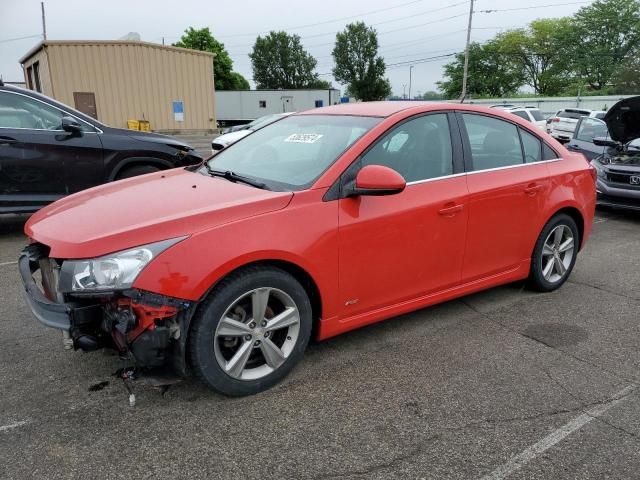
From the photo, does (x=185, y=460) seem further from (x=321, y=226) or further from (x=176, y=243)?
(x=321, y=226)

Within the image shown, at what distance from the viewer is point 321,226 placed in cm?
299

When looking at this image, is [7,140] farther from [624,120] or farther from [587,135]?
[587,135]

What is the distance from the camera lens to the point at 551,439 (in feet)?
8.42

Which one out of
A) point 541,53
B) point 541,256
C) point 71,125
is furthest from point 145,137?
point 541,53

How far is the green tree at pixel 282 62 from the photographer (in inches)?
3258

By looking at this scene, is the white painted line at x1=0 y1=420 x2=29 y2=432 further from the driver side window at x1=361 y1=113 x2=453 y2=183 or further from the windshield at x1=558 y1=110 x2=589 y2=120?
the windshield at x1=558 y1=110 x2=589 y2=120

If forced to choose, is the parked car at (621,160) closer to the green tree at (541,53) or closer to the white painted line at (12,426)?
the white painted line at (12,426)

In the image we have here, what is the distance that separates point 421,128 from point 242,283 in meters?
1.76

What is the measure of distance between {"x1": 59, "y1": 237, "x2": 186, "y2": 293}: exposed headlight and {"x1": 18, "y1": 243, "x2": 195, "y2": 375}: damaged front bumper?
0.14ft

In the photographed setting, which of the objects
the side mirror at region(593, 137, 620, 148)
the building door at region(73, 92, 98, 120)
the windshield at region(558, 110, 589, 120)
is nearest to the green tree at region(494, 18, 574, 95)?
the windshield at region(558, 110, 589, 120)

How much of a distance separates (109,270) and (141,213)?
43cm

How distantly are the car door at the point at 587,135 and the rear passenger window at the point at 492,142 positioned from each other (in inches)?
273

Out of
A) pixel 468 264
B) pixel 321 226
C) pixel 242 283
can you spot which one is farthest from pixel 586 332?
pixel 242 283

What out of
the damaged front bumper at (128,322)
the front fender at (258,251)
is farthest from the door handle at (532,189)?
the damaged front bumper at (128,322)
